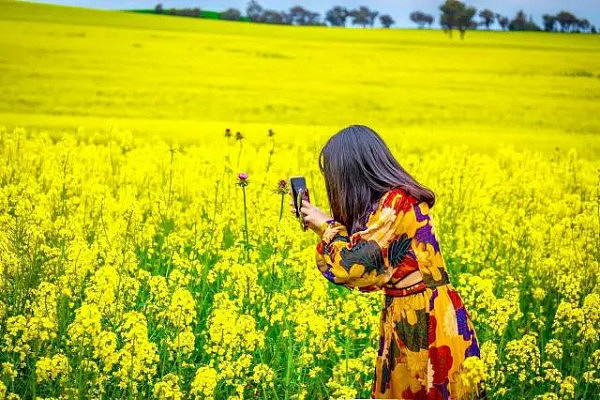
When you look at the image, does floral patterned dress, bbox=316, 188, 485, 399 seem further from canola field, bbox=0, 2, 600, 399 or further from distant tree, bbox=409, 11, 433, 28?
distant tree, bbox=409, 11, 433, 28

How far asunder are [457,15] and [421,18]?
892 millimetres

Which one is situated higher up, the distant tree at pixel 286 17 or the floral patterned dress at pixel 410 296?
the distant tree at pixel 286 17

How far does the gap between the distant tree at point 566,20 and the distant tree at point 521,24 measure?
289 millimetres

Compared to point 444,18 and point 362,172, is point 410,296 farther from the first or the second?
point 444,18

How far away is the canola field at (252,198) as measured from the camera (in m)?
3.71

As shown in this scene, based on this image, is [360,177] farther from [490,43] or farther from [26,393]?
[490,43]

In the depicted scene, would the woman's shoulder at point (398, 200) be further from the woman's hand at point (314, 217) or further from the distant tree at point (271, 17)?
the distant tree at point (271, 17)

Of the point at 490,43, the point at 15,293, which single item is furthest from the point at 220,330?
the point at 490,43

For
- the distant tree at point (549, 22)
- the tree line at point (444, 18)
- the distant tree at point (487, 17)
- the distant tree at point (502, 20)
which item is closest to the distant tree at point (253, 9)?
the tree line at point (444, 18)

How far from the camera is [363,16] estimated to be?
1308 centimetres

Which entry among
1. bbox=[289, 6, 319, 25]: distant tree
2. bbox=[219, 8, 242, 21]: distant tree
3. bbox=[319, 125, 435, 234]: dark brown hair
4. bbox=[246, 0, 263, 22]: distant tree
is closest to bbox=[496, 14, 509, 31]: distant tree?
bbox=[289, 6, 319, 25]: distant tree

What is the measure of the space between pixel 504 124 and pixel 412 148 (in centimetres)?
252

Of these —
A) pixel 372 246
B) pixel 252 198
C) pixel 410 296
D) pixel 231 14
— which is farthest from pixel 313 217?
pixel 231 14

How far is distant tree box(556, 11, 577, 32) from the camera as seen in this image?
40.2 ft
